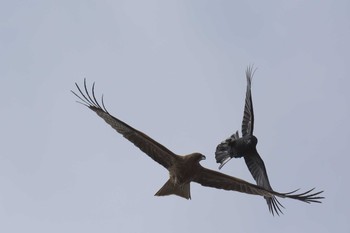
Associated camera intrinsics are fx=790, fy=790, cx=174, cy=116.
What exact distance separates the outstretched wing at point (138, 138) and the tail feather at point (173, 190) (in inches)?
16.2

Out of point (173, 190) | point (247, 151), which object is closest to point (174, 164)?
point (173, 190)

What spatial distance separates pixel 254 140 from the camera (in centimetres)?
2011

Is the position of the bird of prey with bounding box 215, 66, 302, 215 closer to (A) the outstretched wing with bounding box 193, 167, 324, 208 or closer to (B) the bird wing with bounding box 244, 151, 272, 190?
(B) the bird wing with bounding box 244, 151, 272, 190

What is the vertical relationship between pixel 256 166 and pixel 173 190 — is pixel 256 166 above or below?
above

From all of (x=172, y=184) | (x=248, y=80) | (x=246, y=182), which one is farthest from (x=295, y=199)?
(x=248, y=80)

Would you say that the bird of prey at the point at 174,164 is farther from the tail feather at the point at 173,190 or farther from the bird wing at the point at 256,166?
the bird wing at the point at 256,166

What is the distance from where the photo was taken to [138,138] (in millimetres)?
16031

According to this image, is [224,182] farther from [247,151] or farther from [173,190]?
[247,151]

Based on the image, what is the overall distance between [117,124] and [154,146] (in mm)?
884

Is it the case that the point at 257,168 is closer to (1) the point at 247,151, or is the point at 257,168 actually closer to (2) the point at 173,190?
(1) the point at 247,151

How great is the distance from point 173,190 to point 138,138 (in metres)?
1.28

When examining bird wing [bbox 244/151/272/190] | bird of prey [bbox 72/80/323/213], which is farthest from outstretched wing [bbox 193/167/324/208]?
bird wing [bbox 244/151/272/190]

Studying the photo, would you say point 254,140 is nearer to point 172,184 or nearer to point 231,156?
point 231,156

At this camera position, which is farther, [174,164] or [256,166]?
[256,166]
